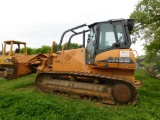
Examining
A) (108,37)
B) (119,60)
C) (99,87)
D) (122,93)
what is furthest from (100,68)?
(122,93)

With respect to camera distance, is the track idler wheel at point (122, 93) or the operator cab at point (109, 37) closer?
the track idler wheel at point (122, 93)

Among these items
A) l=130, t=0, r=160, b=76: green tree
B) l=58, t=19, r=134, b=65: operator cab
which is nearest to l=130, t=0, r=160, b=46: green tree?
l=130, t=0, r=160, b=76: green tree

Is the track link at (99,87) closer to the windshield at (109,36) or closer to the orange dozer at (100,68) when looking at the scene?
the orange dozer at (100,68)

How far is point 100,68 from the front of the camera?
7820 mm

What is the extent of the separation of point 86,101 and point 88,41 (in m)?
2.32

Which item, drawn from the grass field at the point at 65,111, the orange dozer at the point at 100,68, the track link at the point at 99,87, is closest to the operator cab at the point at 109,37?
the orange dozer at the point at 100,68

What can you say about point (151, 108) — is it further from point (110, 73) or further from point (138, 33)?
point (138, 33)

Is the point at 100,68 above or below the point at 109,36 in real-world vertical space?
below

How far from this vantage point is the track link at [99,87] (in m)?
7.02

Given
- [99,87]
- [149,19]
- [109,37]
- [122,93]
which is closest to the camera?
[122,93]

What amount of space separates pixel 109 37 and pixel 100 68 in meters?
1.19

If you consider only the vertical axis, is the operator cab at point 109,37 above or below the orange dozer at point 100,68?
above

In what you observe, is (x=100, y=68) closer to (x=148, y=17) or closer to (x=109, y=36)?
(x=109, y=36)

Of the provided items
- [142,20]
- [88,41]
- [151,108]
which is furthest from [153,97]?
[142,20]
